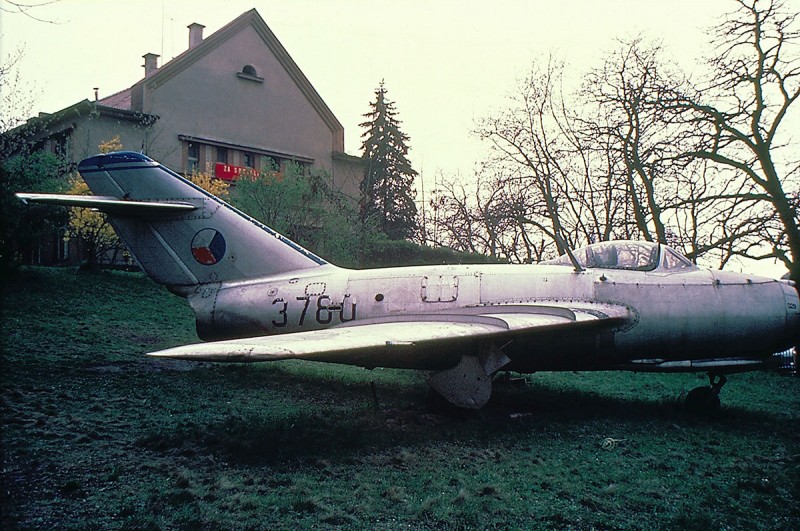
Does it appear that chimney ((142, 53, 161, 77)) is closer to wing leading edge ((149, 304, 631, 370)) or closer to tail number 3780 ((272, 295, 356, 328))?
tail number 3780 ((272, 295, 356, 328))

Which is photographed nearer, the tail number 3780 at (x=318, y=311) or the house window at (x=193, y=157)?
the tail number 3780 at (x=318, y=311)

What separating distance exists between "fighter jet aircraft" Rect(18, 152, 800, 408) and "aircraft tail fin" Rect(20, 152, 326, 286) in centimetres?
2

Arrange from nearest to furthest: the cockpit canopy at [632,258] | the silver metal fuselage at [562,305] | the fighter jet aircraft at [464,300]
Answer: the fighter jet aircraft at [464,300], the silver metal fuselage at [562,305], the cockpit canopy at [632,258]

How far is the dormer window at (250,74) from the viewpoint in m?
27.1

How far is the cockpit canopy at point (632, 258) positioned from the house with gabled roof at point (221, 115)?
1622 centimetres

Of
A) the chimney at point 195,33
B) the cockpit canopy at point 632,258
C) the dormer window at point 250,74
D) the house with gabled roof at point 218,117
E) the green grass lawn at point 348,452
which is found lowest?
the green grass lawn at point 348,452

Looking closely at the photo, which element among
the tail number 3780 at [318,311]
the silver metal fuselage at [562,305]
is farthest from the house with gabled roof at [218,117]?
the tail number 3780 at [318,311]

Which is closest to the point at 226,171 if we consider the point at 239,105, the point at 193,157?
the point at 193,157

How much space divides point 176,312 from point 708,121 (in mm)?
15060

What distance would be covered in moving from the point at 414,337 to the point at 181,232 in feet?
15.3

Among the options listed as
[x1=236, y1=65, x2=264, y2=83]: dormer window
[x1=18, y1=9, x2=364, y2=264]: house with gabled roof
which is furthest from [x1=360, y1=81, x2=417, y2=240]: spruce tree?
[x1=236, y1=65, x2=264, y2=83]: dormer window

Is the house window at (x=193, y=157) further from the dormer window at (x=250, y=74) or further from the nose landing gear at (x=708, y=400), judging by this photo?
the nose landing gear at (x=708, y=400)

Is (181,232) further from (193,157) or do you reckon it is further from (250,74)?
(250,74)

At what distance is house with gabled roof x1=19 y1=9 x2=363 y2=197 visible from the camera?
21141 mm
